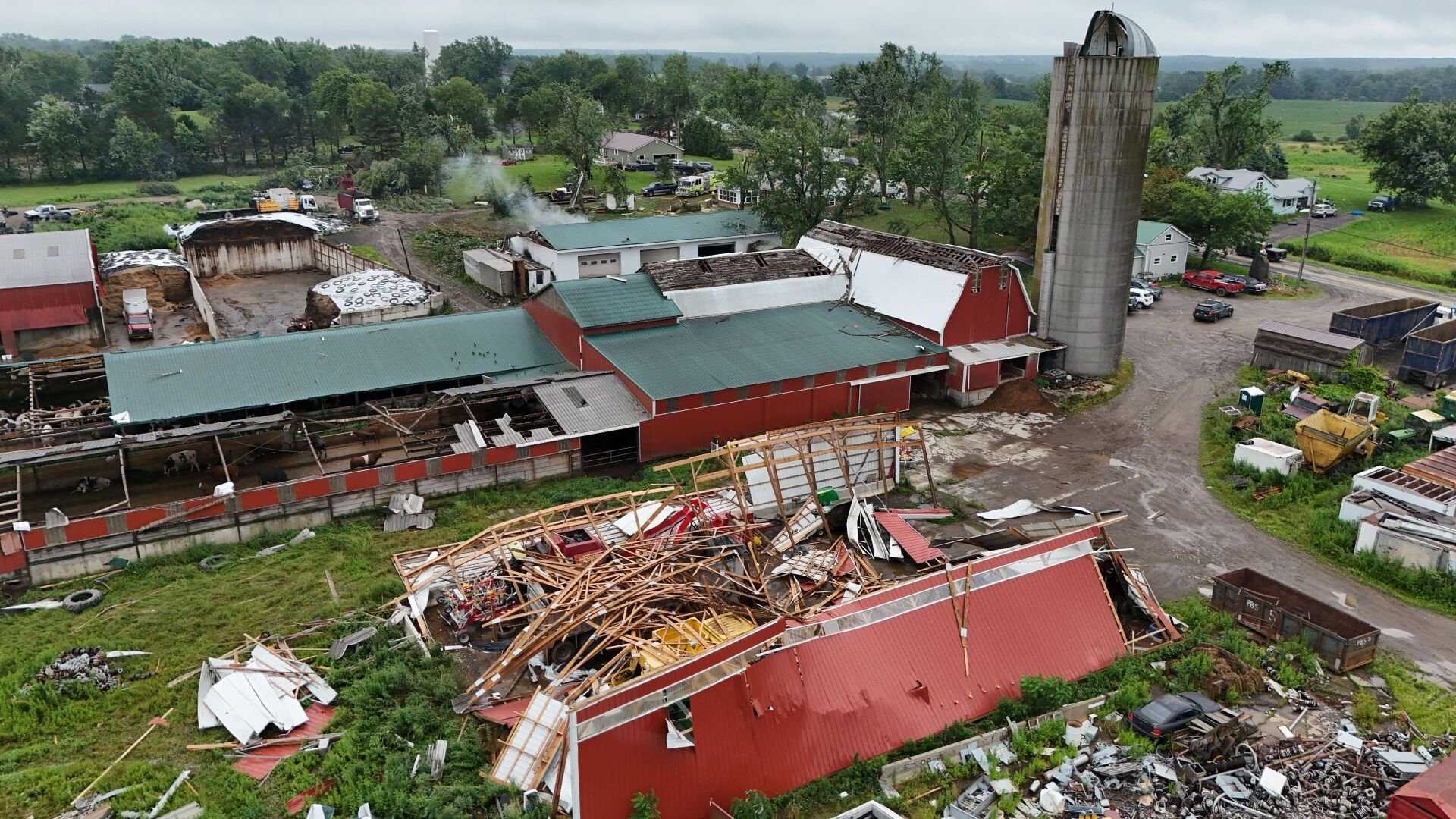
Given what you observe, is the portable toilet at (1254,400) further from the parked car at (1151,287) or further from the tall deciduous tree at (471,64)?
the tall deciduous tree at (471,64)

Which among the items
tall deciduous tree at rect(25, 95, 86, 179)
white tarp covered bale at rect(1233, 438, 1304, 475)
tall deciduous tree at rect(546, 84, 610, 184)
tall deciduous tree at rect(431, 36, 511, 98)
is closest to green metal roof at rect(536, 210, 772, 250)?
tall deciduous tree at rect(546, 84, 610, 184)

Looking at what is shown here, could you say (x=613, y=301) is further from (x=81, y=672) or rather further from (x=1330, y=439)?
(x=1330, y=439)

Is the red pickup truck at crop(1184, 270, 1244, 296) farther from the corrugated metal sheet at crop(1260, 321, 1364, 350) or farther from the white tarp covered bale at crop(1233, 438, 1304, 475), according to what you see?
the white tarp covered bale at crop(1233, 438, 1304, 475)

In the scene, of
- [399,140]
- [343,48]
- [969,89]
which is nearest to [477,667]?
[399,140]

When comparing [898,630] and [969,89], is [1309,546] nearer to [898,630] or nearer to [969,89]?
[898,630]

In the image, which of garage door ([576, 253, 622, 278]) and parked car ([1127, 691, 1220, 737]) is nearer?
parked car ([1127, 691, 1220, 737])

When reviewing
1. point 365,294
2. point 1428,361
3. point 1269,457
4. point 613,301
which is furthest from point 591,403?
point 1428,361

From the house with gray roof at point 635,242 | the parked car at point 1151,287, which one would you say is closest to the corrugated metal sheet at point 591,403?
the house with gray roof at point 635,242

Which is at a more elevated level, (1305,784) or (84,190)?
(84,190)
